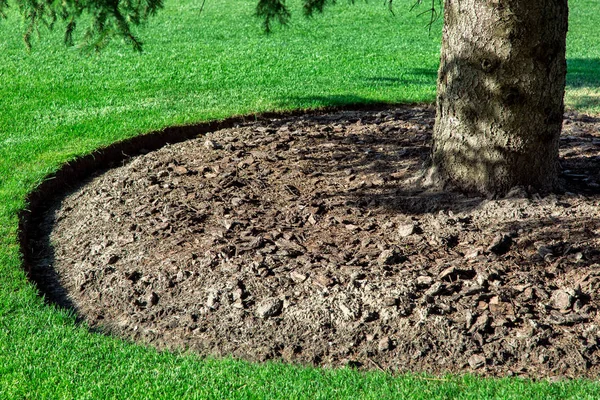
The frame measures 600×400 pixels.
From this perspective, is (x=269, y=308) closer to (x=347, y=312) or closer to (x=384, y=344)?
(x=347, y=312)

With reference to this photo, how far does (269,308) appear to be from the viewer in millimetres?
4125

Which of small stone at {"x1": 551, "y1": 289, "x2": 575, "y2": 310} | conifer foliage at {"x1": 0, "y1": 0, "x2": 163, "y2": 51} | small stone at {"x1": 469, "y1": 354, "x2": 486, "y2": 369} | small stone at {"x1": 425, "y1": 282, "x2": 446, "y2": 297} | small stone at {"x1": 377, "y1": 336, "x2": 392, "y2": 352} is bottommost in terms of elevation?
small stone at {"x1": 469, "y1": 354, "x2": 486, "y2": 369}

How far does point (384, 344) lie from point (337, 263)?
683 mm

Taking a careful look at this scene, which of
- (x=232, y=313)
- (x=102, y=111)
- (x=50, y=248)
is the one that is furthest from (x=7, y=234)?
(x=102, y=111)

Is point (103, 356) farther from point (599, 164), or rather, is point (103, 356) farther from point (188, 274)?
point (599, 164)

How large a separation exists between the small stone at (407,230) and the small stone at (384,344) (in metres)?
0.90

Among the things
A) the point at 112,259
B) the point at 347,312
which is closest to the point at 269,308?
the point at 347,312

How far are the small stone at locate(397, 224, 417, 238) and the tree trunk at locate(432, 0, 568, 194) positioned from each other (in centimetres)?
58

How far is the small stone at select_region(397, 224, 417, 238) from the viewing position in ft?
15.0

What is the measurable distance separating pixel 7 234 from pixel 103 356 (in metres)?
1.81

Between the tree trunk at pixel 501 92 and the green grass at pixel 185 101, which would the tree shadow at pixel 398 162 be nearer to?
the tree trunk at pixel 501 92

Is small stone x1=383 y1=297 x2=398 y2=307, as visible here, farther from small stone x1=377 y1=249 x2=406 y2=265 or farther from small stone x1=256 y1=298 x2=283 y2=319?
small stone x1=256 y1=298 x2=283 y2=319

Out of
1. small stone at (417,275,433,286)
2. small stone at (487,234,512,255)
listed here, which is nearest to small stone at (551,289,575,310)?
small stone at (487,234,512,255)

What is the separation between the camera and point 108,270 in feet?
15.7
